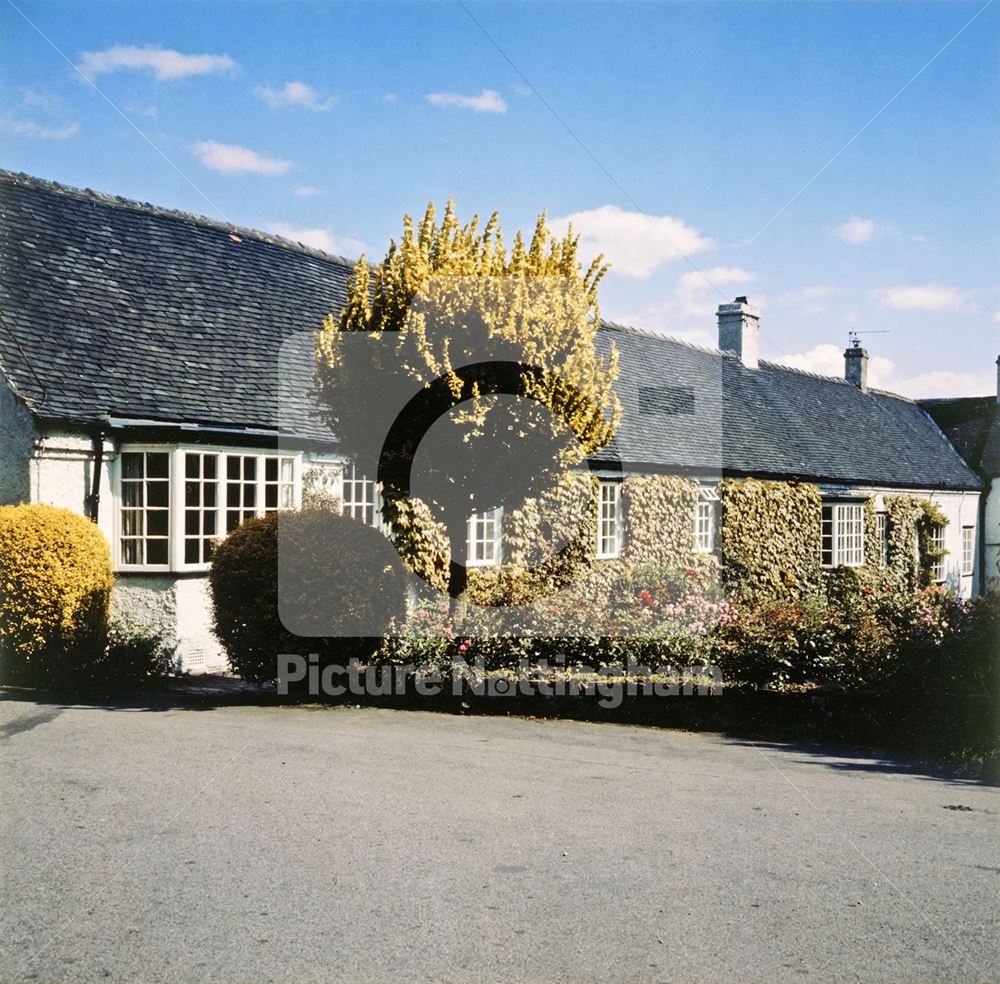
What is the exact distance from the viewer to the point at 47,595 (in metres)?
12.4

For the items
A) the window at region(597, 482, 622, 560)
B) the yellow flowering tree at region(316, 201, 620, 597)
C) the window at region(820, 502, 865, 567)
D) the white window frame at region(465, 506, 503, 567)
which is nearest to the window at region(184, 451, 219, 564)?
the yellow flowering tree at region(316, 201, 620, 597)

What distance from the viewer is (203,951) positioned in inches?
186

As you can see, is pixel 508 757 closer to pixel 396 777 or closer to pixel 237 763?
pixel 396 777

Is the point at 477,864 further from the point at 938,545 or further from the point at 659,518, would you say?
the point at 938,545

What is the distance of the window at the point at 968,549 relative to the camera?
108 ft

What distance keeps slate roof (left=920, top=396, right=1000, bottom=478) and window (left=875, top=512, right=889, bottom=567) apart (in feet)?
25.1

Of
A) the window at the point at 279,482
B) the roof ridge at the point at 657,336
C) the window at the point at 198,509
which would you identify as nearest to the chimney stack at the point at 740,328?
the roof ridge at the point at 657,336

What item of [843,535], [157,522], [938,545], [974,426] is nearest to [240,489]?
[157,522]

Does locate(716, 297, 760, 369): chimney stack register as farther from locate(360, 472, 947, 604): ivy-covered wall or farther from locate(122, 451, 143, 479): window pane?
locate(122, 451, 143, 479): window pane

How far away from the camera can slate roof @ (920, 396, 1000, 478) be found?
34.5 meters

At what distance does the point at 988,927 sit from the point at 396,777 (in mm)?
4617

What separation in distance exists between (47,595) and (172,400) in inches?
145

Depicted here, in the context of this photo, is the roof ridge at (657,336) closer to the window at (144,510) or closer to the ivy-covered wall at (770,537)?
the ivy-covered wall at (770,537)

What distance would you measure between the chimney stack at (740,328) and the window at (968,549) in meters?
9.39
